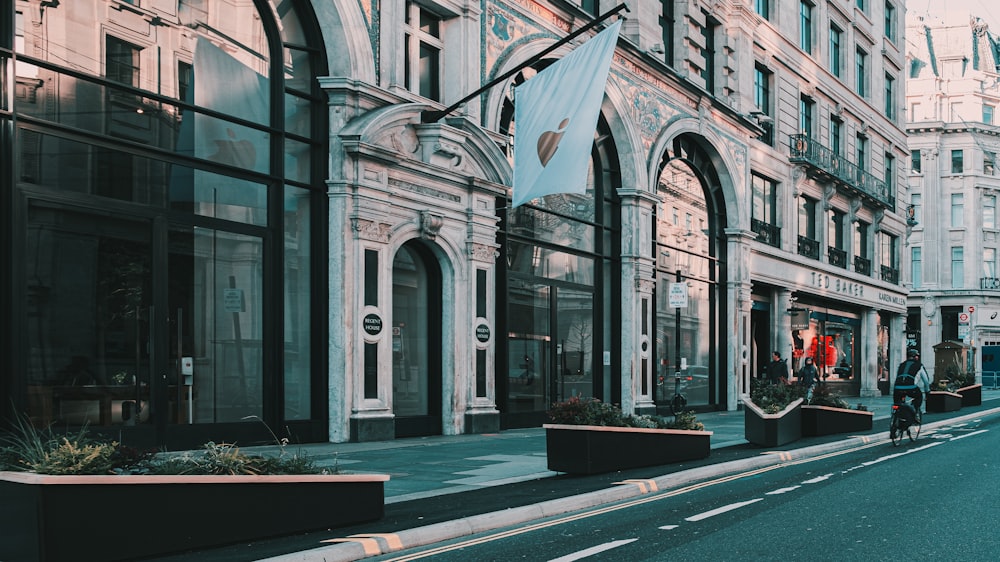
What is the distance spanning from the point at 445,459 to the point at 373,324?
11.2 feet

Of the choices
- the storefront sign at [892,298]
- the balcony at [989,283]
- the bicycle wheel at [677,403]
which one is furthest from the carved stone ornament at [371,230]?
the balcony at [989,283]

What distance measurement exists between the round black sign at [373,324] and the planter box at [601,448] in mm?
5100

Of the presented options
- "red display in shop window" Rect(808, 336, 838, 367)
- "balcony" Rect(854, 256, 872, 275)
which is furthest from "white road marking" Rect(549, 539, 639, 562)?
"balcony" Rect(854, 256, 872, 275)

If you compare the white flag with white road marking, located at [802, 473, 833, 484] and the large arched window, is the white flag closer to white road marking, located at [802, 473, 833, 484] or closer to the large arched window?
the large arched window

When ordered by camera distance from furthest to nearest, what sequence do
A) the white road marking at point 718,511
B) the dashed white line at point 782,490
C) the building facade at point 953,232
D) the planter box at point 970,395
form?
the building facade at point 953,232 → the planter box at point 970,395 → the dashed white line at point 782,490 → the white road marking at point 718,511

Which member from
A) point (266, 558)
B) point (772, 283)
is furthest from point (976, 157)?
point (266, 558)

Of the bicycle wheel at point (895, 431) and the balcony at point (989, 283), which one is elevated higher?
the balcony at point (989, 283)

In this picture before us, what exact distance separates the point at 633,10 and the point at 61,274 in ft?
57.6

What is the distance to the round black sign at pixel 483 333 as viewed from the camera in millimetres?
20656

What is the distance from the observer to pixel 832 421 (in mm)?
22094

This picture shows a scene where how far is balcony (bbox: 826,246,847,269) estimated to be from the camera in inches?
1645

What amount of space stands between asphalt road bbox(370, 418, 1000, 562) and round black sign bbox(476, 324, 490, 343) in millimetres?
7177

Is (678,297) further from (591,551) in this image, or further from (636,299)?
(591,551)

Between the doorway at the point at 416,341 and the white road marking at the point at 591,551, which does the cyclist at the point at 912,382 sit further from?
the white road marking at the point at 591,551
